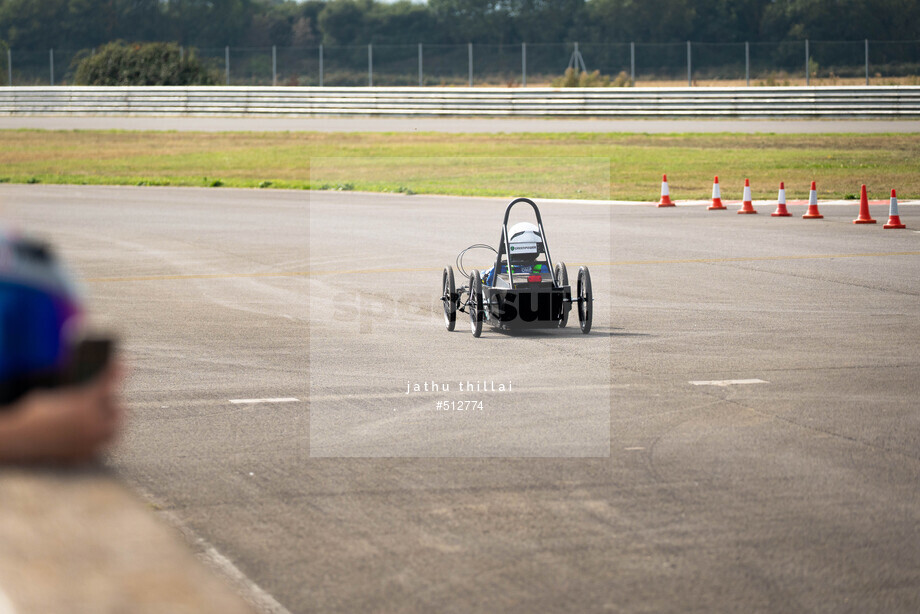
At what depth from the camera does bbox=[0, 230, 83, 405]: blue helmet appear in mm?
455

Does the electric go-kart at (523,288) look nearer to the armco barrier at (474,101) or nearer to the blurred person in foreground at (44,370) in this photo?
the blurred person in foreground at (44,370)

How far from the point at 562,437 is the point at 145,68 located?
52.3 metres

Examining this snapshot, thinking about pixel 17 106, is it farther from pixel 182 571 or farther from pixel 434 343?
pixel 182 571

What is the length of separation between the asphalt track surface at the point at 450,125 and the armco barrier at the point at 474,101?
1.40ft

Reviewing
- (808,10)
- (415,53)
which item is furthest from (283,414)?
(808,10)

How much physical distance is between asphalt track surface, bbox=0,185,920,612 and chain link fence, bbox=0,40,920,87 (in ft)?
113

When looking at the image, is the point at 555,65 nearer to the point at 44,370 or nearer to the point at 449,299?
the point at 449,299

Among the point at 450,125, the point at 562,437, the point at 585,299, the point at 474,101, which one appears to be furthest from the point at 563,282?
the point at 474,101

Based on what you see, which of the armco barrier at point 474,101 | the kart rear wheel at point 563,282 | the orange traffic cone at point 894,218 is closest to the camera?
the kart rear wheel at point 563,282

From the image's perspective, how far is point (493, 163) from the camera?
1400 inches

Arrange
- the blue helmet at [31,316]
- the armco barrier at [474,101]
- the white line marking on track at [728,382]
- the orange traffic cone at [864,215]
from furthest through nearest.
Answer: the armco barrier at [474,101] < the orange traffic cone at [864,215] < the white line marking on track at [728,382] < the blue helmet at [31,316]

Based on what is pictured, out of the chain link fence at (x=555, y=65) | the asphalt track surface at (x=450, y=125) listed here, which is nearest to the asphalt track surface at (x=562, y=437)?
the asphalt track surface at (x=450, y=125)

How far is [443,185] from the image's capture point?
3206cm

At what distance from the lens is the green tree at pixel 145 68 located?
183 feet
